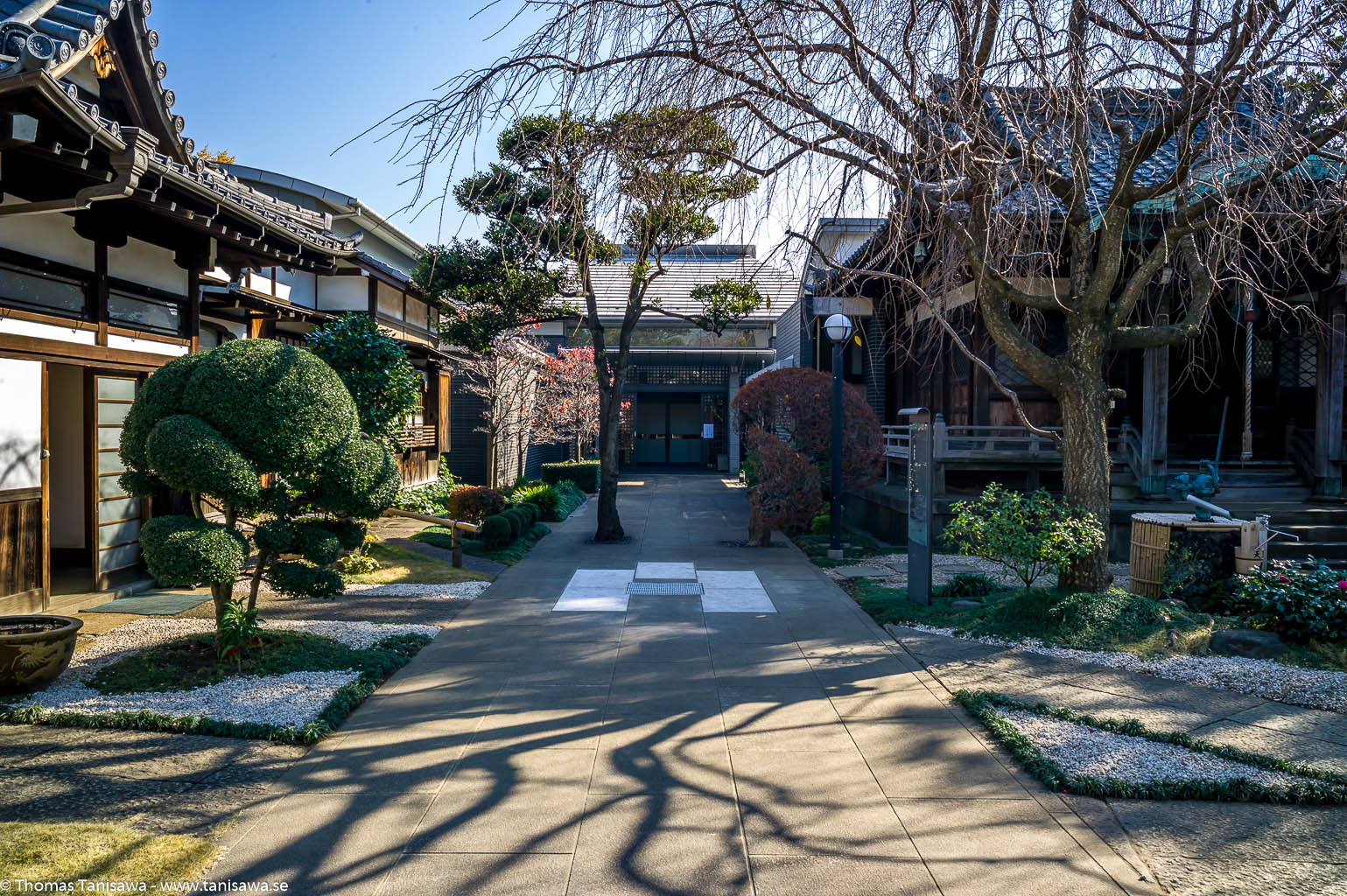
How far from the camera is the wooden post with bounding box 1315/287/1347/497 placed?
1212 centimetres

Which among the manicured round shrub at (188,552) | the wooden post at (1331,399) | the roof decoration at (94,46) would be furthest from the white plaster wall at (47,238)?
the wooden post at (1331,399)

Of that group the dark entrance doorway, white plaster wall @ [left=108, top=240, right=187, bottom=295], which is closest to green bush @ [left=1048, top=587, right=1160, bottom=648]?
white plaster wall @ [left=108, top=240, right=187, bottom=295]

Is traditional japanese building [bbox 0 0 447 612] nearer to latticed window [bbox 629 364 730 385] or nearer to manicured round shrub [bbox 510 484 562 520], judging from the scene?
manicured round shrub [bbox 510 484 562 520]

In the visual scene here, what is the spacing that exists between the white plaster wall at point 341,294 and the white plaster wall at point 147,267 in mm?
5920

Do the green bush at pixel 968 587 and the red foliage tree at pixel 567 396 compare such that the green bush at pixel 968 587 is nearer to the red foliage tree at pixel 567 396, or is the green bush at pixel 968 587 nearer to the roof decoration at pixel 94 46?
the roof decoration at pixel 94 46

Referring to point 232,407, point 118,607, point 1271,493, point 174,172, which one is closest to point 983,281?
point 232,407

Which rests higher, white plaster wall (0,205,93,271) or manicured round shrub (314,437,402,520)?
white plaster wall (0,205,93,271)

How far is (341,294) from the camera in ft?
51.9

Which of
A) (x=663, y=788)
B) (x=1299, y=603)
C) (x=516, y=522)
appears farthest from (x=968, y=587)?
(x=516, y=522)

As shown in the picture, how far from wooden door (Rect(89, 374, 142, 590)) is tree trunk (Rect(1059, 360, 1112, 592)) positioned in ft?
30.0

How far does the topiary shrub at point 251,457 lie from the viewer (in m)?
5.77

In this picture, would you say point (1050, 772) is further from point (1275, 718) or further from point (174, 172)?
point (174, 172)

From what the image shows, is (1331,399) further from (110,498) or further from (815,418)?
(110,498)

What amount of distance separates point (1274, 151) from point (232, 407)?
8.10 m
